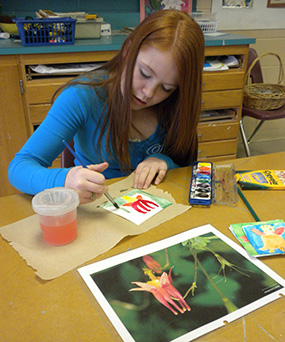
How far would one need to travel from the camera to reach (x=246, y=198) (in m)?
0.84

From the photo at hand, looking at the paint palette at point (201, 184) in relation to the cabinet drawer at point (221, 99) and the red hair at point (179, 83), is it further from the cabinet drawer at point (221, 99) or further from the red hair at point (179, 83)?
the cabinet drawer at point (221, 99)

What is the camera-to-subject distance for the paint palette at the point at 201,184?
82cm

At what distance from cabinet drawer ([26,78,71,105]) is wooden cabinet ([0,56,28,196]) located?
0.06 metres

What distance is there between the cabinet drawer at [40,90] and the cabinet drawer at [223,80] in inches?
36.0

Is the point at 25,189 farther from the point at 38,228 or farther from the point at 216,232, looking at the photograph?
the point at 216,232

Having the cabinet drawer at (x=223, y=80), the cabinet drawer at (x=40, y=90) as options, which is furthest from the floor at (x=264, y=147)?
the cabinet drawer at (x=40, y=90)

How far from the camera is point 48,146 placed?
93 cm

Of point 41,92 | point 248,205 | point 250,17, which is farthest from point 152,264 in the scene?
point 250,17

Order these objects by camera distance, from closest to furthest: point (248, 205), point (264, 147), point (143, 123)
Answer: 1. point (248, 205)
2. point (143, 123)
3. point (264, 147)

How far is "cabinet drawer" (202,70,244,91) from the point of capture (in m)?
2.14

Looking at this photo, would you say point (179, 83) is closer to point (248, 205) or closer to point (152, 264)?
point (248, 205)

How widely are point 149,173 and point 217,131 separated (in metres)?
1.51

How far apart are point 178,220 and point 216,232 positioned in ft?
0.30

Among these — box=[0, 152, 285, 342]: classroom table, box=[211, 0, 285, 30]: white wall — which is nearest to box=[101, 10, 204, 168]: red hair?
box=[0, 152, 285, 342]: classroom table
